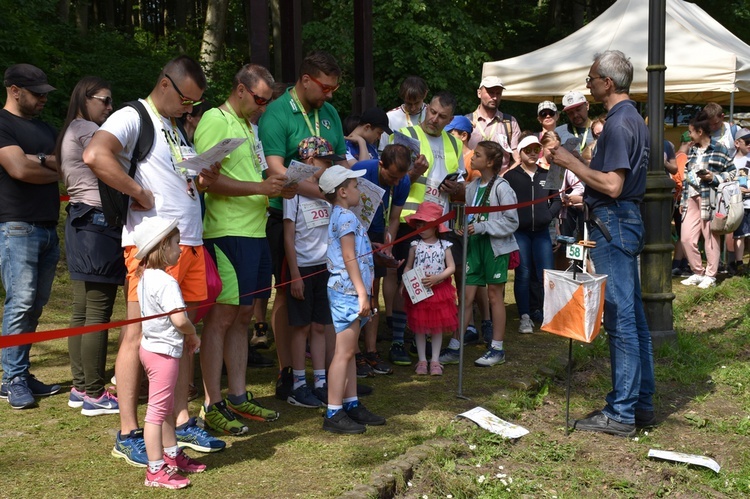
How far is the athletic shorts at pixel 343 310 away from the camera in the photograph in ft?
17.6

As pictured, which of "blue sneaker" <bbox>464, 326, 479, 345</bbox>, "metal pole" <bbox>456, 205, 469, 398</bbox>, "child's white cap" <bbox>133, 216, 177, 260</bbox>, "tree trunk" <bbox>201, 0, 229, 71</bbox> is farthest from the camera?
"tree trunk" <bbox>201, 0, 229, 71</bbox>

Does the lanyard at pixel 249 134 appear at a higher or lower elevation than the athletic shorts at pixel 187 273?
higher

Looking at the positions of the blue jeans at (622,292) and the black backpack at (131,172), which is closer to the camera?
the black backpack at (131,172)

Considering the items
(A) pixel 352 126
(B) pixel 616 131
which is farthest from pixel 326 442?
(A) pixel 352 126

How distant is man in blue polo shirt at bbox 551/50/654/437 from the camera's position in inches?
216

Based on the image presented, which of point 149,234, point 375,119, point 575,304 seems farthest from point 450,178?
point 149,234

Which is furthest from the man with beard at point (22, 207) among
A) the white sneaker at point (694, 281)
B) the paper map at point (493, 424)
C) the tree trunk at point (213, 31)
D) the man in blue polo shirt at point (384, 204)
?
the tree trunk at point (213, 31)

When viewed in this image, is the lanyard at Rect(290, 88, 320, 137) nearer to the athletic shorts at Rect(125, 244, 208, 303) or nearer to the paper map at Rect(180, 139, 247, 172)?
the paper map at Rect(180, 139, 247, 172)

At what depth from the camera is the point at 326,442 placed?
5195mm

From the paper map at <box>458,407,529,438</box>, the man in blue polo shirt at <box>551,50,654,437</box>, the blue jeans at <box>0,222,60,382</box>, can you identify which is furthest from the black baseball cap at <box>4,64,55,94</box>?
the paper map at <box>458,407,529,438</box>

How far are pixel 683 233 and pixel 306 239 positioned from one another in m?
6.84

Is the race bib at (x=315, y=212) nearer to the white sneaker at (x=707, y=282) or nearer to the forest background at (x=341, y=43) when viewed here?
the white sneaker at (x=707, y=282)

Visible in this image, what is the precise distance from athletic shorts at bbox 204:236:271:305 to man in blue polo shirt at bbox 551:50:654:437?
195cm

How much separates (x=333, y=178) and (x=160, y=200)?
112 centimetres
